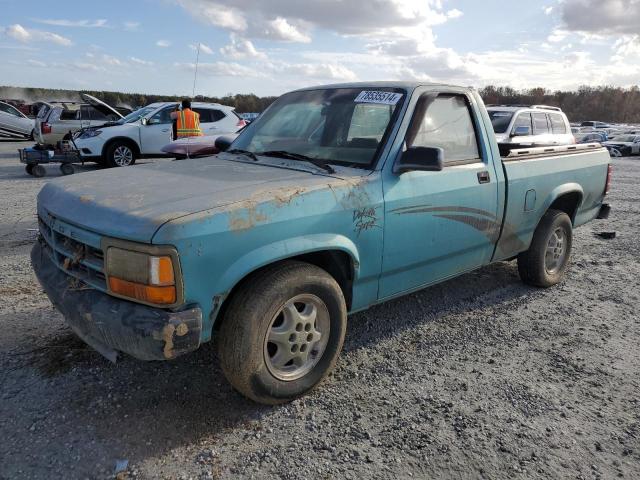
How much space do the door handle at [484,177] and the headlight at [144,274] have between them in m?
2.46

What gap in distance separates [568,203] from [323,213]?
3.46 meters

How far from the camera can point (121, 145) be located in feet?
42.7

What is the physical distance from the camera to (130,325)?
7.47 ft

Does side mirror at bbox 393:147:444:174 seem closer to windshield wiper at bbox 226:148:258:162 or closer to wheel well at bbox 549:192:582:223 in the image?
windshield wiper at bbox 226:148:258:162

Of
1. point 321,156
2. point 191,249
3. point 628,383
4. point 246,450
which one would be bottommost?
point 246,450

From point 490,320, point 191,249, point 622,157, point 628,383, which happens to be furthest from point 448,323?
point 622,157

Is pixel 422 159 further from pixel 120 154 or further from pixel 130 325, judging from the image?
pixel 120 154

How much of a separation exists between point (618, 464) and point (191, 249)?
2.35 meters

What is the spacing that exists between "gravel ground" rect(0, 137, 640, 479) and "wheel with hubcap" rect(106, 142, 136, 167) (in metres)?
9.30

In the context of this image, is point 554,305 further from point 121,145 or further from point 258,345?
point 121,145

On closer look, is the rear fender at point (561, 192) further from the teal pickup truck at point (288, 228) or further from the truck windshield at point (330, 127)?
the truck windshield at point (330, 127)

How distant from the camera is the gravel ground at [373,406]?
2393 mm

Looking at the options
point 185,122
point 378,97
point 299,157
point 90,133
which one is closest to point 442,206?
point 378,97

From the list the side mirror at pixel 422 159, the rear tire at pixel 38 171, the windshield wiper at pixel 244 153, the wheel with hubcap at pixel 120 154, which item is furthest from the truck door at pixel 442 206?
the wheel with hubcap at pixel 120 154
